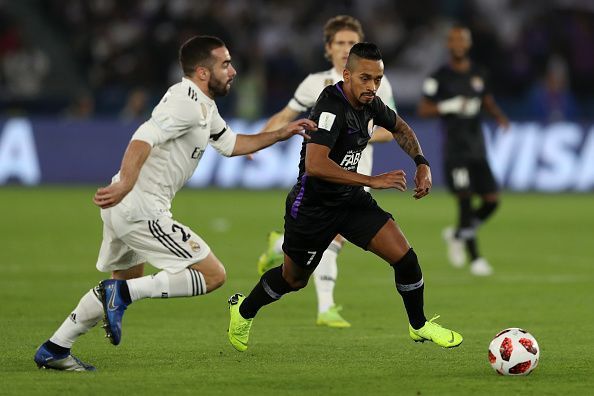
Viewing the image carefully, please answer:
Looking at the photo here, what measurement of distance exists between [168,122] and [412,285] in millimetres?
1981

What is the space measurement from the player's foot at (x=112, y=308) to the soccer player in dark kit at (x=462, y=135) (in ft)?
24.1

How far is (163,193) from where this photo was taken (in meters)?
8.23

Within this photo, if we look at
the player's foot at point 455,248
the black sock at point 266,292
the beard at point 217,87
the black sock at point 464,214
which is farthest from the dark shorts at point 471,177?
the beard at point 217,87

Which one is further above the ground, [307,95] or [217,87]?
[217,87]

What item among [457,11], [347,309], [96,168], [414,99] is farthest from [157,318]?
[457,11]

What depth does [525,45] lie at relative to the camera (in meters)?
28.4

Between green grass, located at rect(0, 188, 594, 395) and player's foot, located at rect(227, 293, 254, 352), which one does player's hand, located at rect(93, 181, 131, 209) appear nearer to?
green grass, located at rect(0, 188, 594, 395)

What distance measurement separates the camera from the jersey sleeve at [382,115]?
8.74 metres

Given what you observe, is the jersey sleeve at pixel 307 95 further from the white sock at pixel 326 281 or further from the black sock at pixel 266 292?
the black sock at pixel 266 292

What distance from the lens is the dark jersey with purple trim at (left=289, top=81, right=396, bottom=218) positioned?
8.41 metres

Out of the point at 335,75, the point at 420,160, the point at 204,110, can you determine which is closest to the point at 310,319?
the point at 335,75

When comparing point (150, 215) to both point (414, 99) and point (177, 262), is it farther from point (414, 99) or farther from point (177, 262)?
point (414, 99)

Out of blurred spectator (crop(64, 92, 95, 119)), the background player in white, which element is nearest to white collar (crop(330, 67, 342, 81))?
the background player in white

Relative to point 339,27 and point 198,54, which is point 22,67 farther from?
point 198,54
